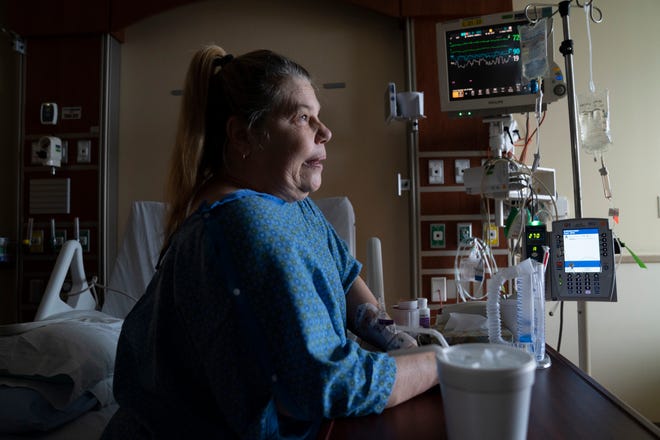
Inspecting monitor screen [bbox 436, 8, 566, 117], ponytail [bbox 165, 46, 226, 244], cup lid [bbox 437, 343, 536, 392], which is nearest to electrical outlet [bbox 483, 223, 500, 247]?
monitor screen [bbox 436, 8, 566, 117]

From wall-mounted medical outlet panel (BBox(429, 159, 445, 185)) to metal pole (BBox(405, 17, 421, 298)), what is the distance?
0.26 ft

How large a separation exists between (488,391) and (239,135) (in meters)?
0.78

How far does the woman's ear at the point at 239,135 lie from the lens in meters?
1.07

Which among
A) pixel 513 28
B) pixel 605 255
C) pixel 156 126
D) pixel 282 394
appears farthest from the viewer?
pixel 156 126

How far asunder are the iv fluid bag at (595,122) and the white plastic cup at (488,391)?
5.26ft

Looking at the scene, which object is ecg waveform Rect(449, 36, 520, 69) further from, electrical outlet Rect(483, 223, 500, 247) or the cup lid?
the cup lid

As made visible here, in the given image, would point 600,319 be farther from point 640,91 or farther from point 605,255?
point 605,255

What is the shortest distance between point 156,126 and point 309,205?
6.06 feet

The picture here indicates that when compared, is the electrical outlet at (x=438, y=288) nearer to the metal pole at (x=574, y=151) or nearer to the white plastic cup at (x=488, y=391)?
the metal pole at (x=574, y=151)

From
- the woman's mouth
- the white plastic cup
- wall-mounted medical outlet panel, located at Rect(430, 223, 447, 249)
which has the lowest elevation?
the white plastic cup

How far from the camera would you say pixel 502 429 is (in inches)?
21.0

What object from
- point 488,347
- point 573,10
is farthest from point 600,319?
point 488,347

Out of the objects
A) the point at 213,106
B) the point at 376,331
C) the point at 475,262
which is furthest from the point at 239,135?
the point at 475,262

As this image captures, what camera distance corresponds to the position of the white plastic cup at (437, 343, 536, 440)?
51 centimetres
